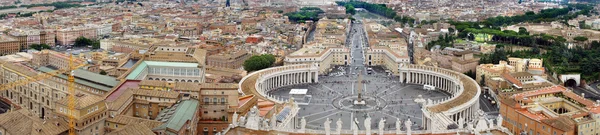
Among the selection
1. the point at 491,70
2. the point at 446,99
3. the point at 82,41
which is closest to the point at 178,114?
the point at 446,99

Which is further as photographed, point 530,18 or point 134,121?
point 530,18

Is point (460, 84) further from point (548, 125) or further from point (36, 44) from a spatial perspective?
point (36, 44)

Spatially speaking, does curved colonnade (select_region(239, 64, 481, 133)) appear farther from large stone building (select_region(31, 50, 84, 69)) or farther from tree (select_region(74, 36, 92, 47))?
tree (select_region(74, 36, 92, 47))

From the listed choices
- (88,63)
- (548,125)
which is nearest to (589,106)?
(548,125)

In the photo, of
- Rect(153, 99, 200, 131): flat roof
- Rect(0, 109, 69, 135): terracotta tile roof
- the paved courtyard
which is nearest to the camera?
Rect(0, 109, 69, 135): terracotta tile roof

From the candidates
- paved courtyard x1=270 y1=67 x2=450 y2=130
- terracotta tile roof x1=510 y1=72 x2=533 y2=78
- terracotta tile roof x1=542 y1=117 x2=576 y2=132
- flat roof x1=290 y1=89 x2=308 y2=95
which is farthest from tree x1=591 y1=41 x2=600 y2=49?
terracotta tile roof x1=542 y1=117 x2=576 y2=132

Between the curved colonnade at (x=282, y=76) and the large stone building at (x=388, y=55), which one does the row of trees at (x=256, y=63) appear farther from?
the large stone building at (x=388, y=55)

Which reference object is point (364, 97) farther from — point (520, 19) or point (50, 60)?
point (520, 19)

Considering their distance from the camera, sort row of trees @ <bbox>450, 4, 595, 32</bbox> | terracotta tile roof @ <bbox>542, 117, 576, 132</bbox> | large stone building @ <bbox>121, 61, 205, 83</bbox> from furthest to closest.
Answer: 1. row of trees @ <bbox>450, 4, 595, 32</bbox>
2. large stone building @ <bbox>121, 61, 205, 83</bbox>
3. terracotta tile roof @ <bbox>542, 117, 576, 132</bbox>
